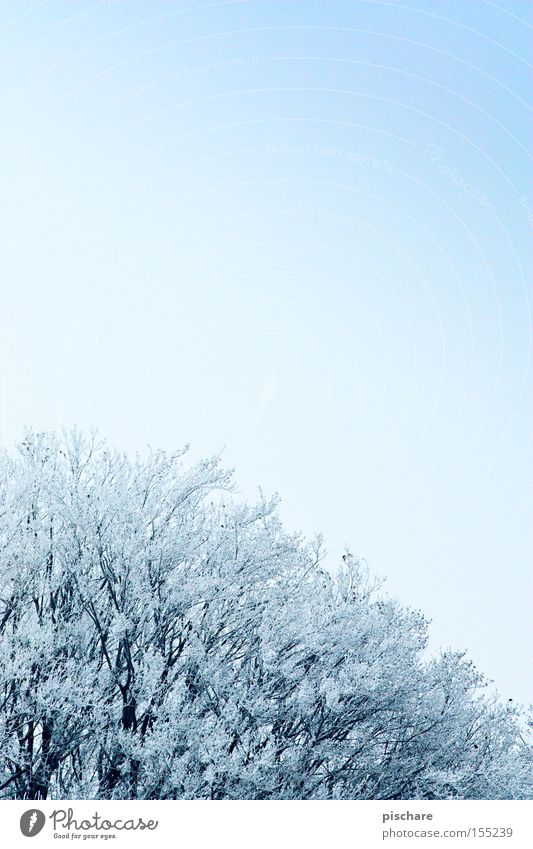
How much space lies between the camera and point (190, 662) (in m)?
9.01

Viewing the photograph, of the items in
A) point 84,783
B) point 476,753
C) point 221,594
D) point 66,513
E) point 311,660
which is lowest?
point 84,783

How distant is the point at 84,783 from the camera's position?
767cm

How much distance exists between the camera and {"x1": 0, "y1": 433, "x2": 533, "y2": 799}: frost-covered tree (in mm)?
7969

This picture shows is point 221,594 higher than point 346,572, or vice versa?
point 346,572

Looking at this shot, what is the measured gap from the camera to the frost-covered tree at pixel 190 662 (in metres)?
7.97

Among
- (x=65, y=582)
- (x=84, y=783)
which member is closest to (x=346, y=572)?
(x=65, y=582)

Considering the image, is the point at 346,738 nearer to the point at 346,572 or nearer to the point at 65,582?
the point at 346,572

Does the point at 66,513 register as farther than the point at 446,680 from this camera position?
No

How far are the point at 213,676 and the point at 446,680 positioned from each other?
3664mm

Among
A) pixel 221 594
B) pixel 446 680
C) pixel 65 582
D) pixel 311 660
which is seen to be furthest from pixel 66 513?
pixel 446 680

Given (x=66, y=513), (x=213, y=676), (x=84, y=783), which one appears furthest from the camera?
(x=66, y=513)

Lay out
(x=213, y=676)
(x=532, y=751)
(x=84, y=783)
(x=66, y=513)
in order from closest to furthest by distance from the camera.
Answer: (x=84, y=783)
(x=213, y=676)
(x=66, y=513)
(x=532, y=751)

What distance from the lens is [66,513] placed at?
30.8 feet

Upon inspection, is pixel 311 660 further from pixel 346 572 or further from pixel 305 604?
pixel 346 572
